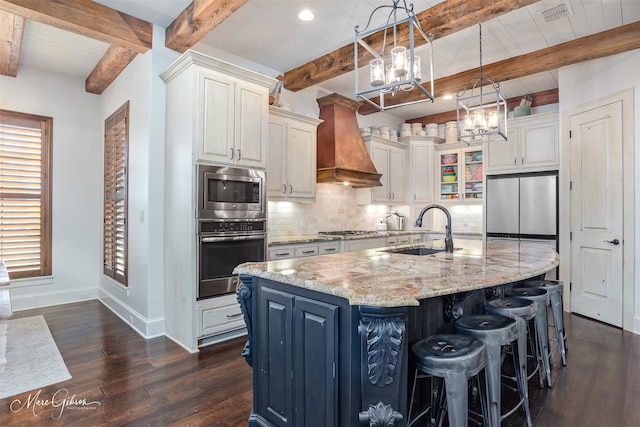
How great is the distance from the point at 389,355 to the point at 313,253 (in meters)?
2.82

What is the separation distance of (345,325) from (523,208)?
448 centimetres

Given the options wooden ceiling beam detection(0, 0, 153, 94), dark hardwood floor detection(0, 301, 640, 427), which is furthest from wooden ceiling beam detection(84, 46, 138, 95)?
dark hardwood floor detection(0, 301, 640, 427)

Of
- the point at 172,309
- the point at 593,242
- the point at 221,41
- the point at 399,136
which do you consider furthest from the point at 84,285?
the point at 593,242

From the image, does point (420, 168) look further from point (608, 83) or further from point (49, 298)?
point (49, 298)

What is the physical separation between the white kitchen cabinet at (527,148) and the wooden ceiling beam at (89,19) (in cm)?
485

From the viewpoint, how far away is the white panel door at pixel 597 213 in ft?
12.4

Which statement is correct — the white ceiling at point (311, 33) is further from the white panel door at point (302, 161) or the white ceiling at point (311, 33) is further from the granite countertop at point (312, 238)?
the granite countertop at point (312, 238)

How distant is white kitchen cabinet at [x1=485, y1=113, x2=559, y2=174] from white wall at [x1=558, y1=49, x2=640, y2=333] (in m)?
0.56

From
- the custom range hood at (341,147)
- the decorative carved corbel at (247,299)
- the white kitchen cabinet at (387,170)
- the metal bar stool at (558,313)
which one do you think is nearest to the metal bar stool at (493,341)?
the decorative carved corbel at (247,299)

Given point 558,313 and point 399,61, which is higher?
point 399,61

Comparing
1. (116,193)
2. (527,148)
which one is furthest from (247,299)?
(527,148)

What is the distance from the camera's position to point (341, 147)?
16.0ft

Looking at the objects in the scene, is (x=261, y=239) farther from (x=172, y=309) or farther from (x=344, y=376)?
(x=344, y=376)

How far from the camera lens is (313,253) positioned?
416 cm
